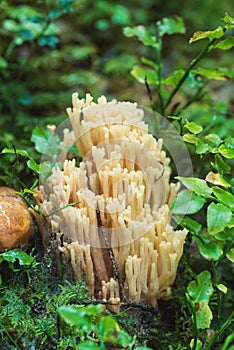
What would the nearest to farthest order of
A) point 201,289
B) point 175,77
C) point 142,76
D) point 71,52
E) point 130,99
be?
1. point 201,289
2. point 175,77
3. point 142,76
4. point 130,99
5. point 71,52

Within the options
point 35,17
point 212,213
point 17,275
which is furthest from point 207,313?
point 35,17

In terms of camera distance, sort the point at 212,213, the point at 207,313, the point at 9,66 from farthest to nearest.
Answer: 1. the point at 9,66
2. the point at 207,313
3. the point at 212,213

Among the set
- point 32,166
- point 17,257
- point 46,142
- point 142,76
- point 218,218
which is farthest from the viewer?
point 142,76

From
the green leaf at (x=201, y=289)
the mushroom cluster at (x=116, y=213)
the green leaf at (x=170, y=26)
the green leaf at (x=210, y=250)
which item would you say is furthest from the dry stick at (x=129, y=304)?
the green leaf at (x=170, y=26)

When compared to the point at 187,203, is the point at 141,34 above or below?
above

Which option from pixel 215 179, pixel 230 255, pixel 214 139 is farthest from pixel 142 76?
pixel 230 255

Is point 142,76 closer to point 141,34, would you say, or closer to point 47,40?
point 141,34

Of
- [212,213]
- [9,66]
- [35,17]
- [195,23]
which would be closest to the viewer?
[212,213]

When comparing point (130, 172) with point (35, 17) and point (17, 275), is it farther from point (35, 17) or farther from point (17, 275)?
point (35, 17)

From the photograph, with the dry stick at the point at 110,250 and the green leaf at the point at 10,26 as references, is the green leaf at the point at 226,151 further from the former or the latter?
the green leaf at the point at 10,26
